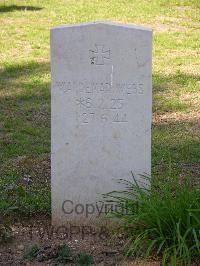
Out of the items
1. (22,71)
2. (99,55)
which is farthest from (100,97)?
Result: (22,71)

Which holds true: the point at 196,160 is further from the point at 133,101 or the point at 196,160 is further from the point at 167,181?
the point at 133,101

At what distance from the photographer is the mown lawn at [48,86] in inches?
224

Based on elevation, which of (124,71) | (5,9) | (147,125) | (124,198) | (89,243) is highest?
(5,9)

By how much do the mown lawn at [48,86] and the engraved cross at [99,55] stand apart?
0.95 meters

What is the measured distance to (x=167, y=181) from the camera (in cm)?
525

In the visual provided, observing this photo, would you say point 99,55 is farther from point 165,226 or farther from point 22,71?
point 22,71

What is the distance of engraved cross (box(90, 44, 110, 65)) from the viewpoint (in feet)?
14.1

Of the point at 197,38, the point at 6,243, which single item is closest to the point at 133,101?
the point at 6,243

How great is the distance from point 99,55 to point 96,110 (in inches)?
15.4

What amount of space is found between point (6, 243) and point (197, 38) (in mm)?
8058

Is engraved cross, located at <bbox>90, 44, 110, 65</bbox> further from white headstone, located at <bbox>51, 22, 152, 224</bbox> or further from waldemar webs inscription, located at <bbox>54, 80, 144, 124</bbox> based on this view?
waldemar webs inscription, located at <bbox>54, 80, 144, 124</bbox>

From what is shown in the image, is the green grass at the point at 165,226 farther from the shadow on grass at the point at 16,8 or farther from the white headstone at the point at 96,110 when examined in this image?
the shadow on grass at the point at 16,8


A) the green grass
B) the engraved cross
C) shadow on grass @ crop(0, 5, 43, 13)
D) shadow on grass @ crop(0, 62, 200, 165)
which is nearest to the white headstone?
the engraved cross

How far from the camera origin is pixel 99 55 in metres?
4.32
